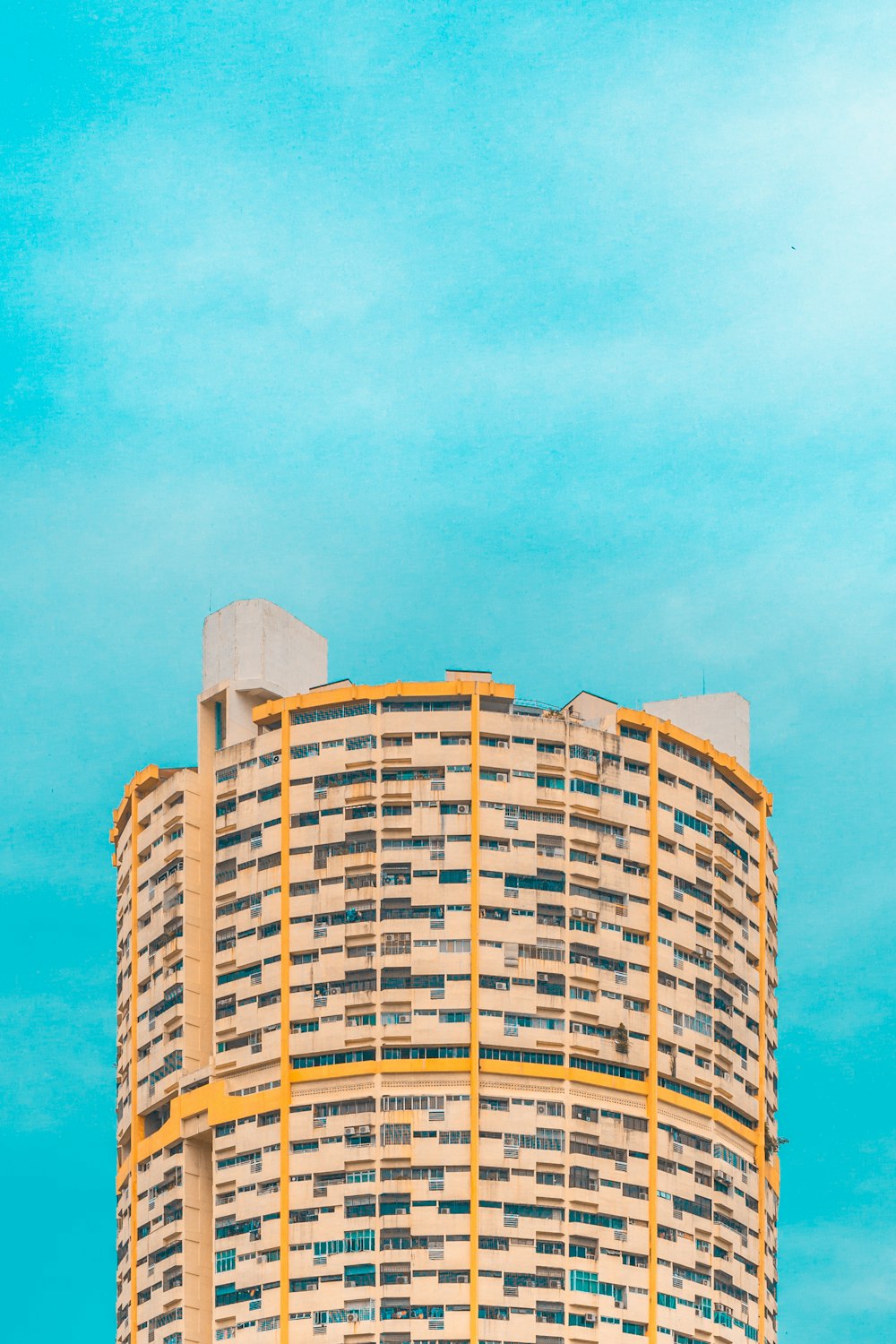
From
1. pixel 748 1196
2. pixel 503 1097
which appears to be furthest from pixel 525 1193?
pixel 748 1196

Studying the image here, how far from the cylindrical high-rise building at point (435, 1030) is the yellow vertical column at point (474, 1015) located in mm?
162

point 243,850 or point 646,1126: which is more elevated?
point 243,850

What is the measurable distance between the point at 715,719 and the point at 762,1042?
20732 mm

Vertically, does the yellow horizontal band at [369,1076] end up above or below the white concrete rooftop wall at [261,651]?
below

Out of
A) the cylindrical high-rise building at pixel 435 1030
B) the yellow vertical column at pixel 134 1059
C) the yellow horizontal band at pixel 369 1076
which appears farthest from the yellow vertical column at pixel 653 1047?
the yellow vertical column at pixel 134 1059

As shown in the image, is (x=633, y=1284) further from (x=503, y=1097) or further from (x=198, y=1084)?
(x=198, y=1084)

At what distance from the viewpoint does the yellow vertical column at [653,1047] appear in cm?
17488

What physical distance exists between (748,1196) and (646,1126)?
33.2ft

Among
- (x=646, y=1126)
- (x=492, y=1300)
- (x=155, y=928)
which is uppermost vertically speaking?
(x=155, y=928)

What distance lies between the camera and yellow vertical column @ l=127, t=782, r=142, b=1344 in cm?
18250

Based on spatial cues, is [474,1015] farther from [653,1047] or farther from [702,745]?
[702,745]

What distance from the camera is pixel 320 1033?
176375 millimetres

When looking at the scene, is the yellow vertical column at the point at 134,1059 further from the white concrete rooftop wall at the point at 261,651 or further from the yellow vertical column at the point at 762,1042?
the yellow vertical column at the point at 762,1042

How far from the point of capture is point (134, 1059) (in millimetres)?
187625
